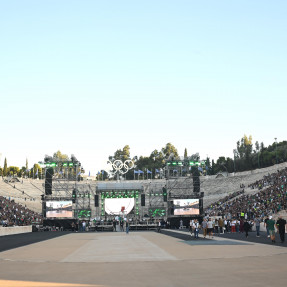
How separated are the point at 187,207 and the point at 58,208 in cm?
1897

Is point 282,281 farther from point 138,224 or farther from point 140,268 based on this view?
point 138,224

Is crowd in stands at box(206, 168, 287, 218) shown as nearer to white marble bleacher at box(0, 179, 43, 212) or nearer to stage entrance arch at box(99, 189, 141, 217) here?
stage entrance arch at box(99, 189, 141, 217)

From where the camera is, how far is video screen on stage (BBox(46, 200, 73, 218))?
74.9 m

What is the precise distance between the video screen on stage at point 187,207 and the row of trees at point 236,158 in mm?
46050

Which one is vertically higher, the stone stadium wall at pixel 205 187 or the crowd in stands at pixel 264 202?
the stone stadium wall at pixel 205 187

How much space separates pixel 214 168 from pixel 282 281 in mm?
156014

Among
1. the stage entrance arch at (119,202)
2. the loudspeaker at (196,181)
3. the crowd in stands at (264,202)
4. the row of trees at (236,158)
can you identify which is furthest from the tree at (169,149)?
the loudspeaker at (196,181)

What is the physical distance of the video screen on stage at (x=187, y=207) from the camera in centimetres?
7588

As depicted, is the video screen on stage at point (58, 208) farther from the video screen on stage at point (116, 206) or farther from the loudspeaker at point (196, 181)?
the loudspeaker at point (196, 181)

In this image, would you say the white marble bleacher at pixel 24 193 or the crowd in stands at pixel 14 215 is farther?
the white marble bleacher at pixel 24 193

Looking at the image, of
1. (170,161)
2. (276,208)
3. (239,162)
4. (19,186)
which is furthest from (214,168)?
(276,208)

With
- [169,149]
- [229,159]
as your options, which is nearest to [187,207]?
[229,159]

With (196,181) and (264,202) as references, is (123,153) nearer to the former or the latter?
(196,181)

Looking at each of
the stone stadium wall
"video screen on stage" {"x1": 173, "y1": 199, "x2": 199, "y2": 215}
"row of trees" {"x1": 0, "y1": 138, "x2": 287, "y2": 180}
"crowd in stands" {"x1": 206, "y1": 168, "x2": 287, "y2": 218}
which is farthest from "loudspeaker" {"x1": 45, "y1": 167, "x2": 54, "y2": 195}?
"row of trees" {"x1": 0, "y1": 138, "x2": 287, "y2": 180}
